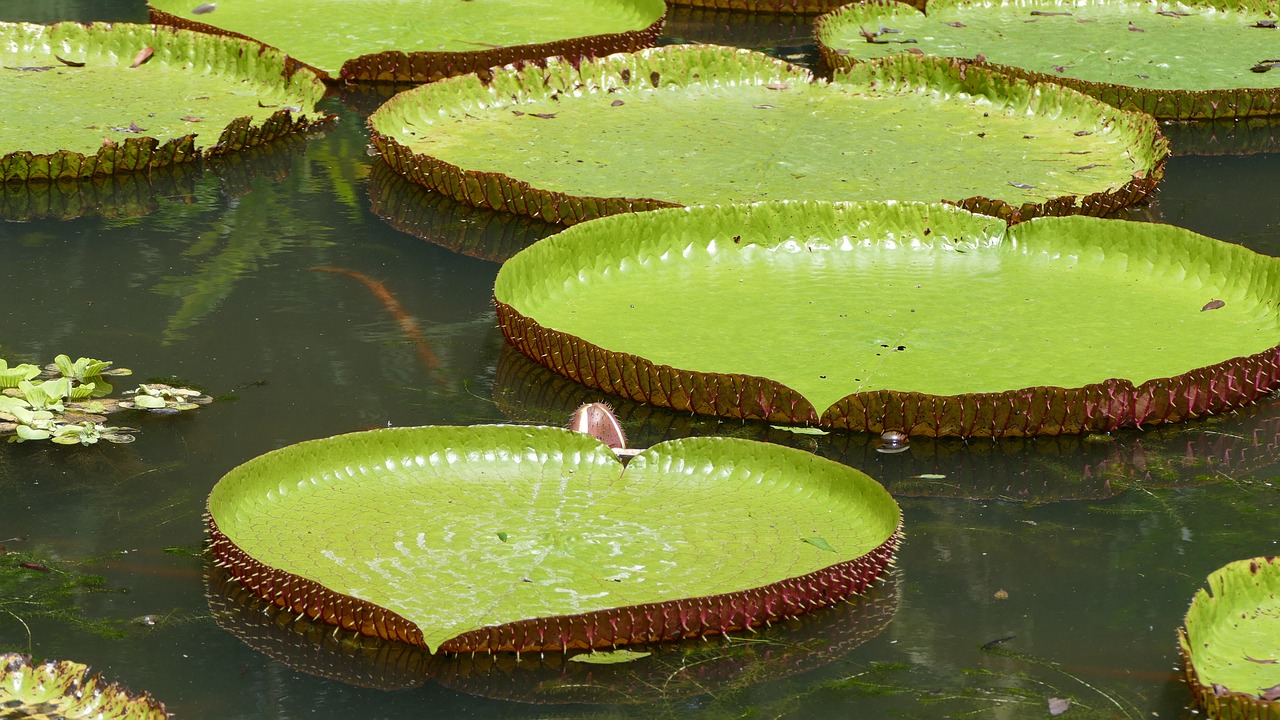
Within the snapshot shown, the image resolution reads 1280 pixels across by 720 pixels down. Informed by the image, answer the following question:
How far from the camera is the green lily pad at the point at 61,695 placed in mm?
2883

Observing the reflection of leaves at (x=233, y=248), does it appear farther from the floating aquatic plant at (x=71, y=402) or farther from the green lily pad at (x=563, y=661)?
the green lily pad at (x=563, y=661)

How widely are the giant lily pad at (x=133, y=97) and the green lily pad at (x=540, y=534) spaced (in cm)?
319

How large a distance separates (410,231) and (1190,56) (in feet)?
14.0

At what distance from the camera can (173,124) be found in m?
7.07

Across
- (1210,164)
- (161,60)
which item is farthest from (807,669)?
(161,60)

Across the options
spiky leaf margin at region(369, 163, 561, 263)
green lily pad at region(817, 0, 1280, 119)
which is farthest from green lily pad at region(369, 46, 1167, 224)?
green lily pad at region(817, 0, 1280, 119)

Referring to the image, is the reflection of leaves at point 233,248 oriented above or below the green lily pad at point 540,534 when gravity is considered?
below

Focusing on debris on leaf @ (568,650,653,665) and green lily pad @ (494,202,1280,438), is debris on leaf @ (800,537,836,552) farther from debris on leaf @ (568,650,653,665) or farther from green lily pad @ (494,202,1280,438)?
green lily pad @ (494,202,1280,438)

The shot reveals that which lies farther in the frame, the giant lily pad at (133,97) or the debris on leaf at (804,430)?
the giant lily pad at (133,97)

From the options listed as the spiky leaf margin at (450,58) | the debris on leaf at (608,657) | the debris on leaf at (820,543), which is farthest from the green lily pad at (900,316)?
the spiky leaf margin at (450,58)

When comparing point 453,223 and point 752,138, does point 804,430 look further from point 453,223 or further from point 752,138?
point 752,138

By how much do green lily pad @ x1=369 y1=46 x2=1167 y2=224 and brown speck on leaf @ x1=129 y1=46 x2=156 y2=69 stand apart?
1.69 metres

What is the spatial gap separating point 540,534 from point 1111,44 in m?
5.90

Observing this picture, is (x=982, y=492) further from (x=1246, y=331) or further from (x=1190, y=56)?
(x=1190, y=56)
